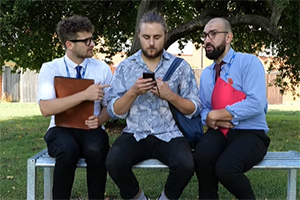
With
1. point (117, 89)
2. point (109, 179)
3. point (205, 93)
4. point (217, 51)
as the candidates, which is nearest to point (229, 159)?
point (205, 93)

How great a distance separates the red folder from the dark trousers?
47cm

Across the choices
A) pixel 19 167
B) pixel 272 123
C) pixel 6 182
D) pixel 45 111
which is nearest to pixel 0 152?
pixel 19 167

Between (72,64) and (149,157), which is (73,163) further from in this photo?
(72,64)

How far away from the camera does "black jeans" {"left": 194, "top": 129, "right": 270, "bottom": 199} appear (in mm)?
3512

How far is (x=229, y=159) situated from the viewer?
11.7ft

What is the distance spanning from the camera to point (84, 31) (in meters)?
4.03

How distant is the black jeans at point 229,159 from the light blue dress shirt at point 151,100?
1.04ft

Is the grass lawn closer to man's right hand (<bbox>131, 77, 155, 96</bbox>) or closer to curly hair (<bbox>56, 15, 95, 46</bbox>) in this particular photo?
man's right hand (<bbox>131, 77, 155, 96</bbox>)

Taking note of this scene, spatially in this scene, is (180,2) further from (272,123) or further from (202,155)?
(202,155)

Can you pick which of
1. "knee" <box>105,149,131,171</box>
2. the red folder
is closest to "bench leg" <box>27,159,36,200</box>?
"knee" <box>105,149,131,171</box>

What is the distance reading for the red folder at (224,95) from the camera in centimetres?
388

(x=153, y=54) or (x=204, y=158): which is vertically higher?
(x=153, y=54)

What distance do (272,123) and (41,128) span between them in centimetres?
687

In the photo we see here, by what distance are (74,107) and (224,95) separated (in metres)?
1.34
